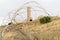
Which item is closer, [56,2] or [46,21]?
[46,21]

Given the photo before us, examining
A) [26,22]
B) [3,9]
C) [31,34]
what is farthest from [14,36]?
[3,9]

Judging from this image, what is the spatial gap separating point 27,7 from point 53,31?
34 cm

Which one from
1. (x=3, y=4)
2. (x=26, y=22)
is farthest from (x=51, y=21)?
(x=3, y=4)

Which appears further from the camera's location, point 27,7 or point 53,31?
point 27,7

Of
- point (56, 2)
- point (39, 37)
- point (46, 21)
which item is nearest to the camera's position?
point (39, 37)

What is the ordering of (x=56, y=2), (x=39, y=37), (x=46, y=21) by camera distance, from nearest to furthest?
1. (x=39, y=37)
2. (x=46, y=21)
3. (x=56, y=2)

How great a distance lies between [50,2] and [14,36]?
4.39 feet

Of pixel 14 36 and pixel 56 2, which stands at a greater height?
pixel 56 2

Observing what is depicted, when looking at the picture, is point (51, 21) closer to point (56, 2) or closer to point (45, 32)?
point (45, 32)

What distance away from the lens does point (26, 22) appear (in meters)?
1.21

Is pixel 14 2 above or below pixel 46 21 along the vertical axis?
above

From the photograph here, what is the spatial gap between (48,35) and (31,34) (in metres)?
0.08

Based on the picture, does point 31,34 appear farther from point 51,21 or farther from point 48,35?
point 51,21

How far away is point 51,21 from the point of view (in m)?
1.21
